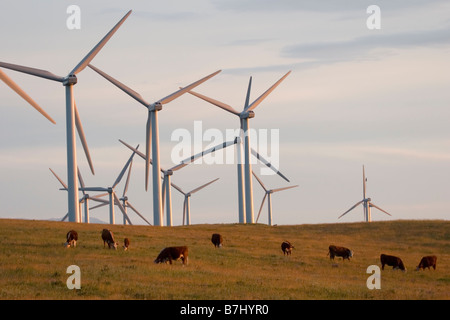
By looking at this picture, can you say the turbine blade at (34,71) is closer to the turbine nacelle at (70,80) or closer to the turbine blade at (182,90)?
the turbine nacelle at (70,80)

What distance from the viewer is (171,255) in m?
36.6

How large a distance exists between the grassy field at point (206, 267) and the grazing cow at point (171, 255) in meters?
0.39

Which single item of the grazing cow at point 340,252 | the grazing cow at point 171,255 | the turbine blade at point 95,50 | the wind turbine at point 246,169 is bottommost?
the grazing cow at point 340,252

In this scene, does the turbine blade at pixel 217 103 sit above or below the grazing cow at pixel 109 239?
above

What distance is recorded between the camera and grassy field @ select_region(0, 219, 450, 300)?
93.2 feet

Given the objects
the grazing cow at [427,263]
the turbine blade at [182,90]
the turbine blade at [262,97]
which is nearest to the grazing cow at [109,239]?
the grazing cow at [427,263]

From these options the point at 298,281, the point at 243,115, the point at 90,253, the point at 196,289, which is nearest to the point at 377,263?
the point at 298,281

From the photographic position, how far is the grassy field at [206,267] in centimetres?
2842

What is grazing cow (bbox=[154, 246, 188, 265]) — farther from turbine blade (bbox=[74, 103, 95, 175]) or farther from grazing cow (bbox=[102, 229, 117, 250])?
turbine blade (bbox=[74, 103, 95, 175])

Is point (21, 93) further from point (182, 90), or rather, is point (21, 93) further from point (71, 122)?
point (182, 90)

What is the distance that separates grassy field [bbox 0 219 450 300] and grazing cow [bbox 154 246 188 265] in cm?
39

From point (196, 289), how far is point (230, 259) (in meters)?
12.5

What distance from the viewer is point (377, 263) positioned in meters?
45.2

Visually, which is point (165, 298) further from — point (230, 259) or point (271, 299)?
point (230, 259)
